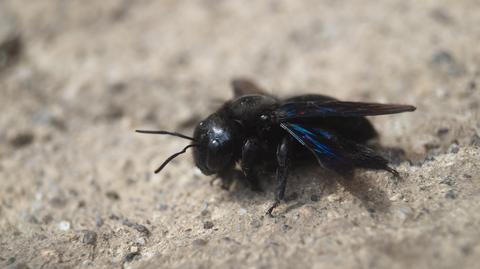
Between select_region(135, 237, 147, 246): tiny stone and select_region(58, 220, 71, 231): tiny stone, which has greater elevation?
select_region(135, 237, 147, 246): tiny stone

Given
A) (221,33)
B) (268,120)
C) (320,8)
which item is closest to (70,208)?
(268,120)

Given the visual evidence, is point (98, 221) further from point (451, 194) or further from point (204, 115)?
point (451, 194)

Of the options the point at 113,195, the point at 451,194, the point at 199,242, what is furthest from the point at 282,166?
the point at 113,195

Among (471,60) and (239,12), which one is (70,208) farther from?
(471,60)

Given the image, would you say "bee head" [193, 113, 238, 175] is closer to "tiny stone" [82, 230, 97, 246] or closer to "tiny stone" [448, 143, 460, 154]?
"tiny stone" [82, 230, 97, 246]

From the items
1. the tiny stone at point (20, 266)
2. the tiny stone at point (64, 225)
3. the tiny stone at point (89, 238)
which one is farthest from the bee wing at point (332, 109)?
the tiny stone at point (20, 266)

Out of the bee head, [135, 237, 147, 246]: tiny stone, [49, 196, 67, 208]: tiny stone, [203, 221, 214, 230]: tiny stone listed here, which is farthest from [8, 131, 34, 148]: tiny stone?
[203, 221, 214, 230]: tiny stone

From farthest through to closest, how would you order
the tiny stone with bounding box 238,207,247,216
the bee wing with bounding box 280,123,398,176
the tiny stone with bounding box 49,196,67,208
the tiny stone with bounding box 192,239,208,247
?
the tiny stone with bounding box 49,196,67,208
the tiny stone with bounding box 238,207,247,216
the bee wing with bounding box 280,123,398,176
the tiny stone with bounding box 192,239,208,247

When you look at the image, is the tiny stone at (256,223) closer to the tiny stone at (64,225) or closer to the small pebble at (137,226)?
the small pebble at (137,226)
